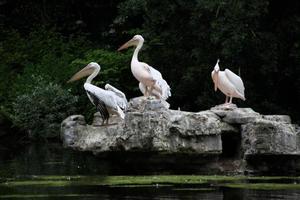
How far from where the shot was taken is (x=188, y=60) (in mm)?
29922

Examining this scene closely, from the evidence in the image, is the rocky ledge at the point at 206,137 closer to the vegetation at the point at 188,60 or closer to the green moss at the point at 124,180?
the green moss at the point at 124,180

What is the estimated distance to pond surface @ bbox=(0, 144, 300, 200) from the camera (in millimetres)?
15742

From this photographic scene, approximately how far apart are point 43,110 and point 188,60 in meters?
4.27

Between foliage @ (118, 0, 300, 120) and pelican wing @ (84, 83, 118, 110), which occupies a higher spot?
foliage @ (118, 0, 300, 120)

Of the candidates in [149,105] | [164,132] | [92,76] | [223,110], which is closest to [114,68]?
[92,76]

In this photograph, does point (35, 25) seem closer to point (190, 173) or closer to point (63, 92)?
point (63, 92)

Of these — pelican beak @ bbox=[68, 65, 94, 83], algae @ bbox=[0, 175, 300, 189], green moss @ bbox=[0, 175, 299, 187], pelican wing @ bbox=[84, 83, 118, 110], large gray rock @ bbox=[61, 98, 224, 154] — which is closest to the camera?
algae @ bbox=[0, 175, 300, 189]

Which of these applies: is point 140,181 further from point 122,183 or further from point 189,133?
point 189,133

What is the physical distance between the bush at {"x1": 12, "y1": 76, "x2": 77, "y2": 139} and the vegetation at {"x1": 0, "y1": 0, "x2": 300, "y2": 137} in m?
0.03

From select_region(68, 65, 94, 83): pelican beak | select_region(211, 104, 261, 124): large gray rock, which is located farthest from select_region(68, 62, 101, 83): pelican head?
select_region(211, 104, 261, 124): large gray rock

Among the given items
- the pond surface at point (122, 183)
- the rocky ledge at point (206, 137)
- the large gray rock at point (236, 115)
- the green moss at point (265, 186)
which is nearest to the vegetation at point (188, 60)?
the large gray rock at point (236, 115)

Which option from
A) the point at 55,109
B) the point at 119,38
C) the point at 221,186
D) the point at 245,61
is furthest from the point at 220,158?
the point at 119,38

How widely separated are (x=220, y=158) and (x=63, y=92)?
34.8ft

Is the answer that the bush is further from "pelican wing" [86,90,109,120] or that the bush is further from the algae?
the algae
